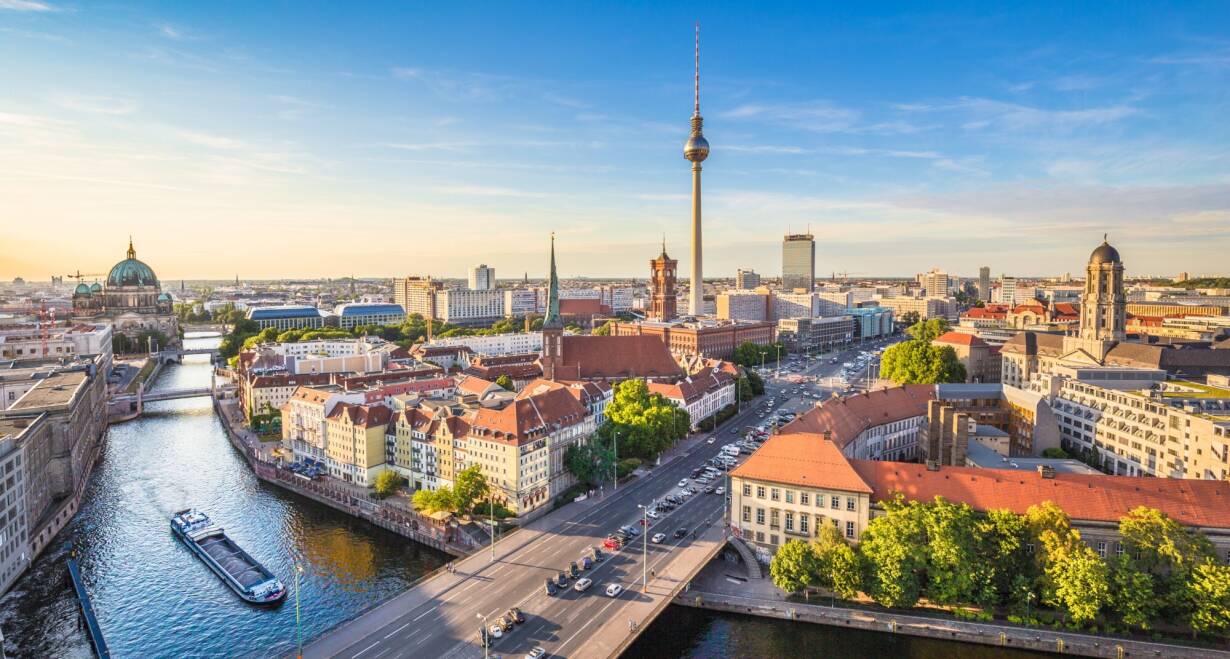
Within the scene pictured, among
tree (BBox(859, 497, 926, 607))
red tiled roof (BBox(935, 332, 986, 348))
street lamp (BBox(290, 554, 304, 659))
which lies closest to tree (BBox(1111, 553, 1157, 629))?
tree (BBox(859, 497, 926, 607))

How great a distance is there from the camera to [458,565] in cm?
5256

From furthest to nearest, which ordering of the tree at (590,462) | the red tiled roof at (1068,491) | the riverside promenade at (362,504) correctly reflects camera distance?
the tree at (590,462), the riverside promenade at (362,504), the red tiled roof at (1068,491)

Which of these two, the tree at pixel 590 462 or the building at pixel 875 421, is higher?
the building at pixel 875 421

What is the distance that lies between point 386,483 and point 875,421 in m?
52.2

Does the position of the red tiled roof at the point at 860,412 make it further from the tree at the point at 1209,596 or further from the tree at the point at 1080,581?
the tree at the point at 1209,596

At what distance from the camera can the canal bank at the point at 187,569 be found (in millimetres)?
46750

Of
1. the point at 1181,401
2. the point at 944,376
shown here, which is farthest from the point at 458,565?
the point at 944,376

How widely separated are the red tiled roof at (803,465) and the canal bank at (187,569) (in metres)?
27.6

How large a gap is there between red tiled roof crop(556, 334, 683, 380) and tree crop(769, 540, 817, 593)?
7099 cm

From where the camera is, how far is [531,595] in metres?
47.3

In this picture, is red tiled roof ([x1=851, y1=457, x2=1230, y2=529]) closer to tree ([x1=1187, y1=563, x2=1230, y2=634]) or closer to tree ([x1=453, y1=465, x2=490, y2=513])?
tree ([x1=1187, y1=563, x2=1230, y2=634])

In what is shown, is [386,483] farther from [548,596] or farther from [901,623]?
[901,623]

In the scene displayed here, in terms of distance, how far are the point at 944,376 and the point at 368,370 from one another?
→ 96.7m

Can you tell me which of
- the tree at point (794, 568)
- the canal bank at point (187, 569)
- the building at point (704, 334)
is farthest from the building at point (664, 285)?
the tree at point (794, 568)
